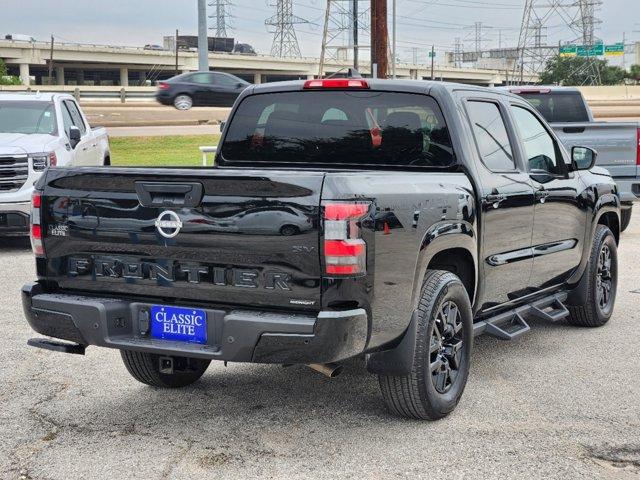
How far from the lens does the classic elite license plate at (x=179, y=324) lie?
472cm

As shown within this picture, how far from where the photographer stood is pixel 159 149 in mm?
28484

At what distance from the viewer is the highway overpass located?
11238 cm

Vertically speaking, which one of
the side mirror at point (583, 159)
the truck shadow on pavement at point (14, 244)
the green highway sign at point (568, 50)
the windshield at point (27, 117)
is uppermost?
the green highway sign at point (568, 50)

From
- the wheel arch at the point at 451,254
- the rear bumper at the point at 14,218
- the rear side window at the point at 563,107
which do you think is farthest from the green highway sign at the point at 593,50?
the wheel arch at the point at 451,254

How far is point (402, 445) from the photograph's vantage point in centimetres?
501

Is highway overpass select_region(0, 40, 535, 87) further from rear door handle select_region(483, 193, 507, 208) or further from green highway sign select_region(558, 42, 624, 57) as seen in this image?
rear door handle select_region(483, 193, 507, 208)

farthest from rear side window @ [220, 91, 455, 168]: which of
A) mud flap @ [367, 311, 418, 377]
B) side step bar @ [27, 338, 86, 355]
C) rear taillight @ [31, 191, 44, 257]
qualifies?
side step bar @ [27, 338, 86, 355]

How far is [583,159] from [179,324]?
397 centimetres

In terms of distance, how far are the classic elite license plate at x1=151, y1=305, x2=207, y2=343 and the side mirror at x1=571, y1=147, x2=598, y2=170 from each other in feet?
12.5

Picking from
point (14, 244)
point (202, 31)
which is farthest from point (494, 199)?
point (202, 31)

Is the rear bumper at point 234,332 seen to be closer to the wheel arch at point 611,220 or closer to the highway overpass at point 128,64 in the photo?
the wheel arch at point 611,220

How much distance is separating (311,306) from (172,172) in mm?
961

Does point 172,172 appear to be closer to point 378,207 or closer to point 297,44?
point 378,207

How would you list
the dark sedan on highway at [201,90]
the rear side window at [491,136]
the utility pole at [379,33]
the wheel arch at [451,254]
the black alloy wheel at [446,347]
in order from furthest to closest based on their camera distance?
the dark sedan on highway at [201,90] < the utility pole at [379,33] < the rear side window at [491,136] < the black alloy wheel at [446,347] < the wheel arch at [451,254]
